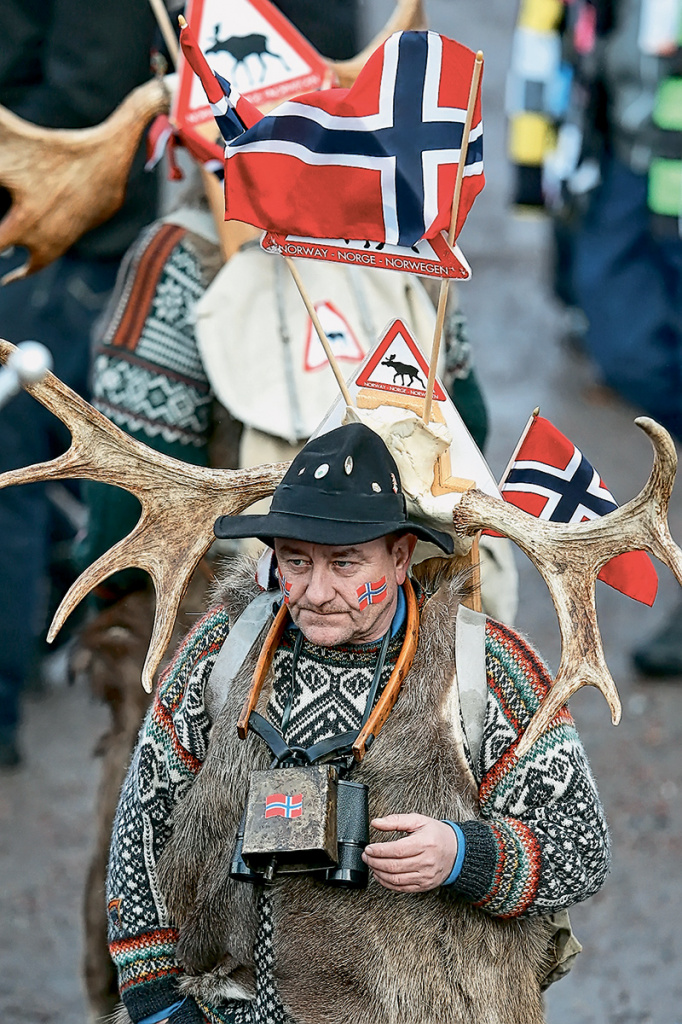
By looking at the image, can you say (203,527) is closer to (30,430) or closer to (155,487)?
(155,487)

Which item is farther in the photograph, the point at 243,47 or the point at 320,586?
the point at 243,47

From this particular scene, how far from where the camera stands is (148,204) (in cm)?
535

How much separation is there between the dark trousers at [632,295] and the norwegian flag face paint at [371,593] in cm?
375

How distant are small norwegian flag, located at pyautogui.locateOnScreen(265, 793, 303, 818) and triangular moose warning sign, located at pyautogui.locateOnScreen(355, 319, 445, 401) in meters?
0.74

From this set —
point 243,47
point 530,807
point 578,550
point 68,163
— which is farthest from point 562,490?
point 68,163

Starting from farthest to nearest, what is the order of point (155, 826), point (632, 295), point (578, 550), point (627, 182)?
point (627, 182) < point (632, 295) < point (155, 826) < point (578, 550)

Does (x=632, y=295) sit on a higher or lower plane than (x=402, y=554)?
lower

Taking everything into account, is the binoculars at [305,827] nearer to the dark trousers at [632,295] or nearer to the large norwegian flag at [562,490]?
the large norwegian flag at [562,490]

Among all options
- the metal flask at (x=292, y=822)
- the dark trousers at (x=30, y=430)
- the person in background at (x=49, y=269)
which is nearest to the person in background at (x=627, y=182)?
the person in background at (x=49, y=269)

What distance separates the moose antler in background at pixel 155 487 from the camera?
2.73 metres

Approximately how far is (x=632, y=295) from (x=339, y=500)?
14.0 feet

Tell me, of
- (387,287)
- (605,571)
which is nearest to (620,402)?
(387,287)

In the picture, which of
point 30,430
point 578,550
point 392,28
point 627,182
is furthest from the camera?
point 627,182

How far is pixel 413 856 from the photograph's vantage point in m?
2.31
